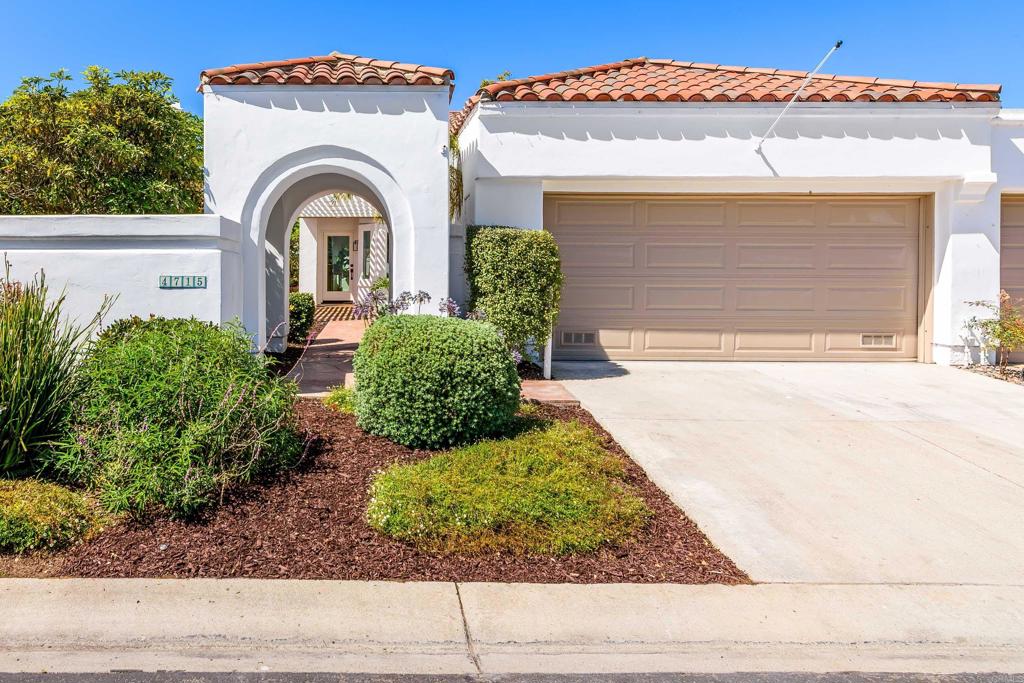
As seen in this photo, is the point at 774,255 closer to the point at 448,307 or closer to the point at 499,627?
the point at 448,307

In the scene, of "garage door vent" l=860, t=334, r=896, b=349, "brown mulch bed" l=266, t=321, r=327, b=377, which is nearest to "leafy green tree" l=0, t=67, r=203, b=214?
"brown mulch bed" l=266, t=321, r=327, b=377

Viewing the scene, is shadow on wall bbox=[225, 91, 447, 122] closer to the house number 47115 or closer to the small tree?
the house number 47115

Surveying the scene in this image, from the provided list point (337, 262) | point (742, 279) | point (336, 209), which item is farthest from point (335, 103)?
point (337, 262)

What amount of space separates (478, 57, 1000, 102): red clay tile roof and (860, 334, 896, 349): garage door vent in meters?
3.64

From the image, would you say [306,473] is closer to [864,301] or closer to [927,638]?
[927,638]

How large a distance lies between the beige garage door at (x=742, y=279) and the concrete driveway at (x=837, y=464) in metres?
1.24

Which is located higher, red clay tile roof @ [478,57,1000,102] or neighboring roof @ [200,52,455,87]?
red clay tile roof @ [478,57,1000,102]

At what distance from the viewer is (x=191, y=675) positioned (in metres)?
3.31

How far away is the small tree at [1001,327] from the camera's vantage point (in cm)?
1055

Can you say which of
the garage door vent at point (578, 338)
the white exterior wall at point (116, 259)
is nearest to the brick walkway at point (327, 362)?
the white exterior wall at point (116, 259)

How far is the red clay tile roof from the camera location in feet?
34.5

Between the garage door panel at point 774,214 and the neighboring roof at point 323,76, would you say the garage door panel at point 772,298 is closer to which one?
the garage door panel at point 774,214

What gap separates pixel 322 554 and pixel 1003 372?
10.5 meters

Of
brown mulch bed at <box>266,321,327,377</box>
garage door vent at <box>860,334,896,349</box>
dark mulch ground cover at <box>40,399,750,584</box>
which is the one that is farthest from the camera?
garage door vent at <box>860,334,896,349</box>
